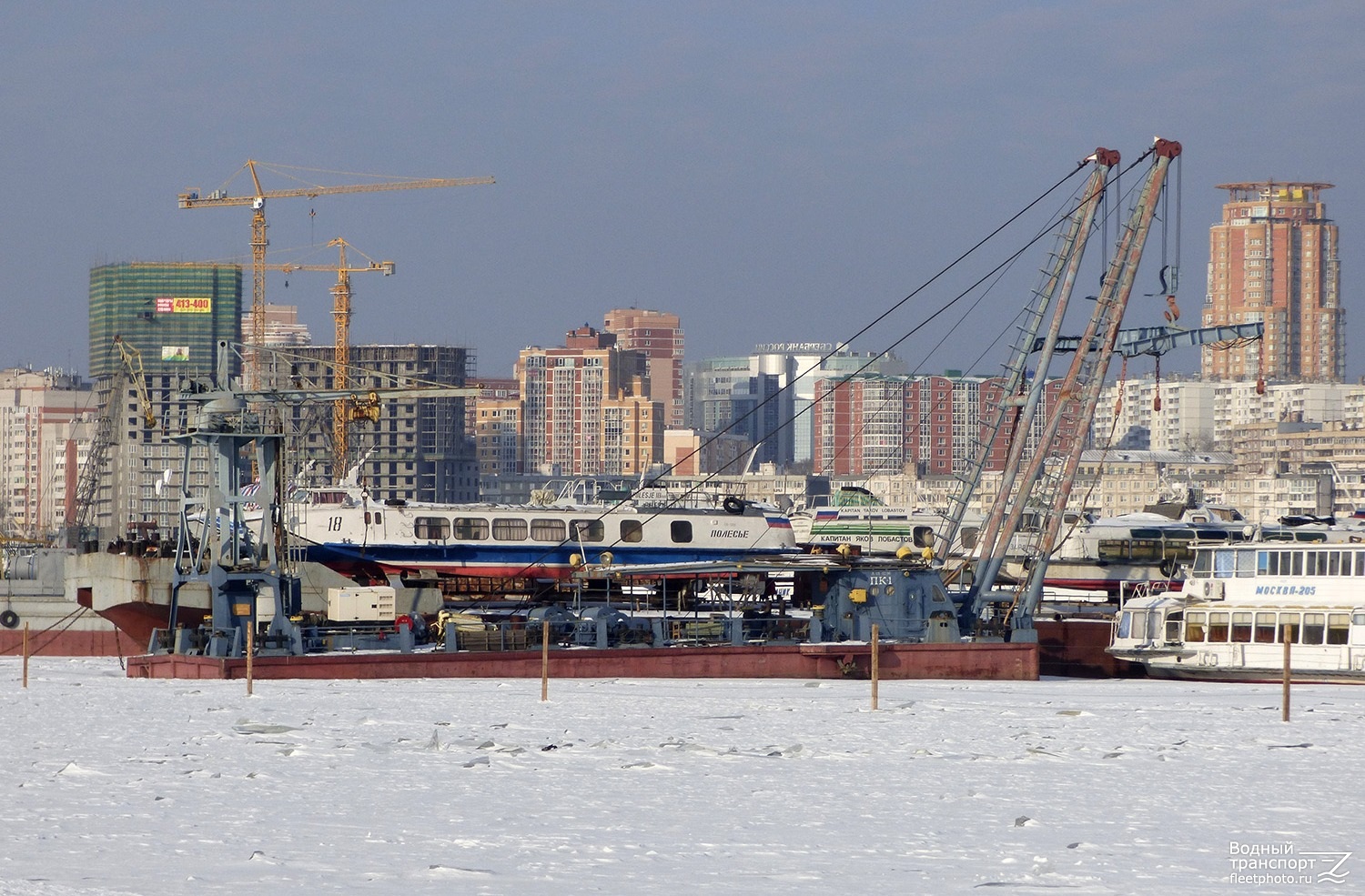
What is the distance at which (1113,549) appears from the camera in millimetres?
69500

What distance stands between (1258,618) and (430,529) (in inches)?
1129

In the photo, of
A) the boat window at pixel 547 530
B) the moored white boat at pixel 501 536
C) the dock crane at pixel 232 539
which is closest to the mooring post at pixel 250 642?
the dock crane at pixel 232 539

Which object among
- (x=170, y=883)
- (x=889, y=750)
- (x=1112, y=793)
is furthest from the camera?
(x=889, y=750)

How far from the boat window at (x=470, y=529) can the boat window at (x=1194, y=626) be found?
84.4 feet

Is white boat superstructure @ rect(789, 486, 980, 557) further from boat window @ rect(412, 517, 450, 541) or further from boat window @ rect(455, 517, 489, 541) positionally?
boat window @ rect(412, 517, 450, 541)

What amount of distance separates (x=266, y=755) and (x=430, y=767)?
2.76 meters

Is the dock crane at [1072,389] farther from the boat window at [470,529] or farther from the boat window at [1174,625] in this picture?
the boat window at [470,529]

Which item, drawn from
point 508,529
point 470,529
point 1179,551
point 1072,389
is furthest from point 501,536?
point 1179,551

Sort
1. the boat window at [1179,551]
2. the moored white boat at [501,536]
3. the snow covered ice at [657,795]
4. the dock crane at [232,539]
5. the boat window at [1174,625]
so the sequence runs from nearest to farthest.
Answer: the snow covered ice at [657,795] < the dock crane at [232,539] < the boat window at [1174,625] < the moored white boat at [501,536] < the boat window at [1179,551]

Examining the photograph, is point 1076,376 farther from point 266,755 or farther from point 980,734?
point 266,755

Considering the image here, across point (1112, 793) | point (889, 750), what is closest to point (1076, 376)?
point (889, 750)

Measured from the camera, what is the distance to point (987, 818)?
2150 centimetres

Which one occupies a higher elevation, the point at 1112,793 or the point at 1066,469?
the point at 1066,469

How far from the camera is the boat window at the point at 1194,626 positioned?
1929 inches
